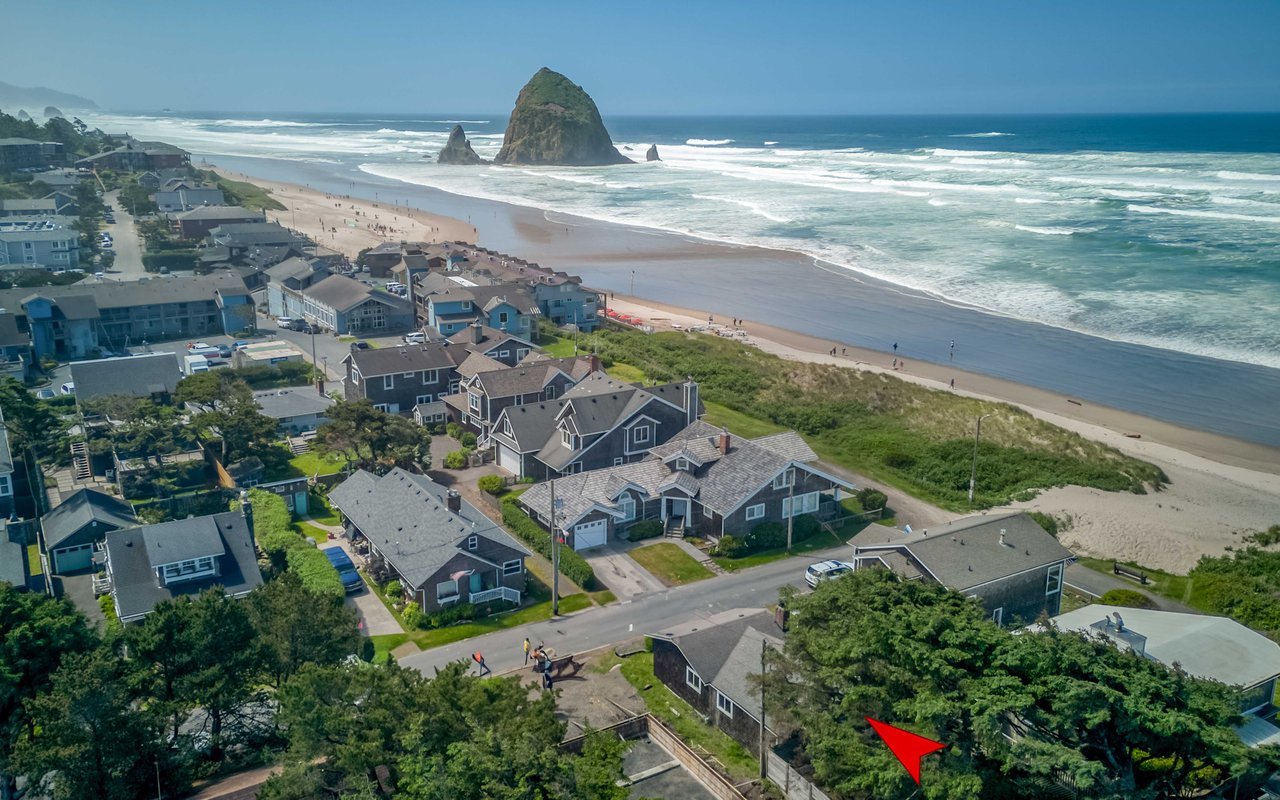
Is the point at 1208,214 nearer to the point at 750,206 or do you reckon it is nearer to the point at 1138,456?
the point at 750,206

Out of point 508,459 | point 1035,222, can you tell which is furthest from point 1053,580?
point 1035,222

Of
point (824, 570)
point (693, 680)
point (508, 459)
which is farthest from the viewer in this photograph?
point (508, 459)

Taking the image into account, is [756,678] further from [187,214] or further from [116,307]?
[187,214]

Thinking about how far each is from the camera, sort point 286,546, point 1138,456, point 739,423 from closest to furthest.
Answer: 1. point 286,546
2. point 1138,456
3. point 739,423

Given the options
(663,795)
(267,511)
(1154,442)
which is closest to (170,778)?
(663,795)

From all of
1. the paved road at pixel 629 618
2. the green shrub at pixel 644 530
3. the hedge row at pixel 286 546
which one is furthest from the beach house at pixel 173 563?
the green shrub at pixel 644 530

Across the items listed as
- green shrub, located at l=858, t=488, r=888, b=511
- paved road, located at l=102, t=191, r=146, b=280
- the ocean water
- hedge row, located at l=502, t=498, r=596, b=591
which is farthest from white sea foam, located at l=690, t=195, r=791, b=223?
hedge row, located at l=502, t=498, r=596, b=591
